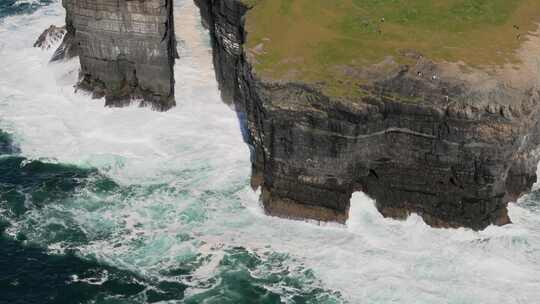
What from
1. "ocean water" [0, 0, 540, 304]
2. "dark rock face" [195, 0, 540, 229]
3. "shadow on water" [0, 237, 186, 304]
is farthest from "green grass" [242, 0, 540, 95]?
"shadow on water" [0, 237, 186, 304]

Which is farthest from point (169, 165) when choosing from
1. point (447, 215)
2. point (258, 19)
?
point (447, 215)

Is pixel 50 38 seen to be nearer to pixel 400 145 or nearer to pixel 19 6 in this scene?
pixel 19 6

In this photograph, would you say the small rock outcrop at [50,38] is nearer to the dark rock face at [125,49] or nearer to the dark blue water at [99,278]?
the dark rock face at [125,49]

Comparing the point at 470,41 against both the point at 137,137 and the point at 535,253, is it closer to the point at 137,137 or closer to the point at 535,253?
the point at 535,253

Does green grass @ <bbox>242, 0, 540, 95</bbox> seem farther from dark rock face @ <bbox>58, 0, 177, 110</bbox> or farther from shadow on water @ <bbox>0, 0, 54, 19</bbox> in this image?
shadow on water @ <bbox>0, 0, 54, 19</bbox>

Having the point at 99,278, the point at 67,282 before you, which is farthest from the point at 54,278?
the point at 99,278

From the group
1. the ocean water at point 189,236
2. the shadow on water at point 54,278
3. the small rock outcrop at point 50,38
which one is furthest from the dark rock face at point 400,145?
the small rock outcrop at point 50,38
